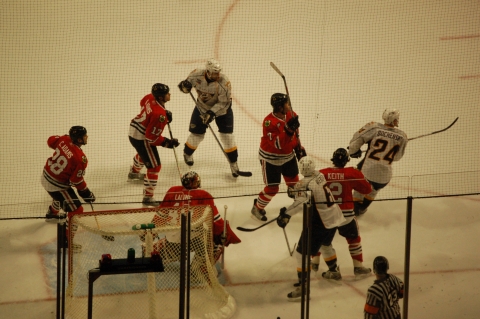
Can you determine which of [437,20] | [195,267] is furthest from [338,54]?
[195,267]

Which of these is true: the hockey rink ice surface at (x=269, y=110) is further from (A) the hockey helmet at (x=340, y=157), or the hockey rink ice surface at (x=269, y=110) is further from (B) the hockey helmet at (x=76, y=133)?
(B) the hockey helmet at (x=76, y=133)

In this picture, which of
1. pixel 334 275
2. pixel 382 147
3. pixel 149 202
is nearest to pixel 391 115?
pixel 382 147

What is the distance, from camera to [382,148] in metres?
6.66

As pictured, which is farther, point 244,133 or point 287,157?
point 244,133

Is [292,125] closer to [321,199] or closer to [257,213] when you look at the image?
[257,213]

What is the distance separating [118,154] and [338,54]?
289 cm

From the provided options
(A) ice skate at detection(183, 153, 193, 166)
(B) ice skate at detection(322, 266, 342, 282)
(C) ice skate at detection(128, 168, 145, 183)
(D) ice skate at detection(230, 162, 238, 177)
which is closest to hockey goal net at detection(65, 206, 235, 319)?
(B) ice skate at detection(322, 266, 342, 282)

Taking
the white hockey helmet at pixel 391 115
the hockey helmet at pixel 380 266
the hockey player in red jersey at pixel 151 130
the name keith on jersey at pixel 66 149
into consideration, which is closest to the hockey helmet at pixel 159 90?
the hockey player in red jersey at pixel 151 130

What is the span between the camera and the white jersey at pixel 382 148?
666 cm

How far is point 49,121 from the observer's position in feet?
27.8

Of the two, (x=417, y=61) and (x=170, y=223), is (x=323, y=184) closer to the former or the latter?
(x=170, y=223)

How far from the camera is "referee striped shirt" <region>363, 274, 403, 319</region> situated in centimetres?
509

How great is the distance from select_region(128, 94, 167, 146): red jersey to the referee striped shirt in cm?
243

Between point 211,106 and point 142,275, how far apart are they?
209 centimetres
